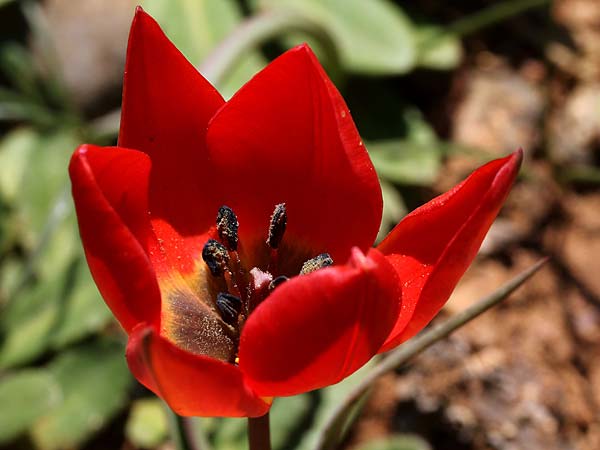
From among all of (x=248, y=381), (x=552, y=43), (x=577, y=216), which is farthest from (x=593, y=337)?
(x=248, y=381)

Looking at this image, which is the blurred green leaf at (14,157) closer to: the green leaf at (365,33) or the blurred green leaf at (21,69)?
the blurred green leaf at (21,69)

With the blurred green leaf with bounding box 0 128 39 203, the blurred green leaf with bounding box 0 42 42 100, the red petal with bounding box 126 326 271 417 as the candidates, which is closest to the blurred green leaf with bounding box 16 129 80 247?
the blurred green leaf with bounding box 0 128 39 203

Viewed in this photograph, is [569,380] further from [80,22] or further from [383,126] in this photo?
[80,22]

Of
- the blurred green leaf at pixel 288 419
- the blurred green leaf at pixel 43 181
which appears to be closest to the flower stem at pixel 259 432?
the blurred green leaf at pixel 288 419

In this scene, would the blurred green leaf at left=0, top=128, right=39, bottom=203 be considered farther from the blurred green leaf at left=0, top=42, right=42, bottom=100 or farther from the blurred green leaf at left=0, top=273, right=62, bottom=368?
the blurred green leaf at left=0, top=273, right=62, bottom=368

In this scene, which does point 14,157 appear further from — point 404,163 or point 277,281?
point 277,281
